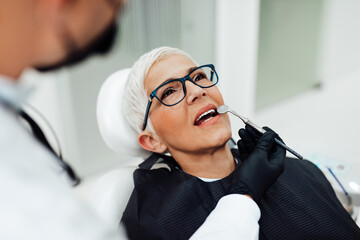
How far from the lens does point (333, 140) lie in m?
2.26

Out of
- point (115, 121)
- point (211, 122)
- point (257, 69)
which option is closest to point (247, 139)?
point (211, 122)

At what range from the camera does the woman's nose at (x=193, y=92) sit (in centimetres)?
118

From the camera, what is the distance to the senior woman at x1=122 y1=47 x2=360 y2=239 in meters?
1.12

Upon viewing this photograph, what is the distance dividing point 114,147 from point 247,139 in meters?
0.50

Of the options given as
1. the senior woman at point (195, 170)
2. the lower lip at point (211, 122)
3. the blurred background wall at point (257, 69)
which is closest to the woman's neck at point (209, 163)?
the senior woman at point (195, 170)

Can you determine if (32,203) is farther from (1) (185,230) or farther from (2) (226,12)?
(2) (226,12)

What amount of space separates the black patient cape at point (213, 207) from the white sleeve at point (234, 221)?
0.19 metres

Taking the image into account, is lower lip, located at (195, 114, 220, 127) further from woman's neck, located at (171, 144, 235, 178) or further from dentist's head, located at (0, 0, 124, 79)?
dentist's head, located at (0, 0, 124, 79)

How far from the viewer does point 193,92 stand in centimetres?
119

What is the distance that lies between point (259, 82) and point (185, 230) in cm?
217

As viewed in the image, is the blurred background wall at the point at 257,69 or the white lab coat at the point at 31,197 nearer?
the white lab coat at the point at 31,197

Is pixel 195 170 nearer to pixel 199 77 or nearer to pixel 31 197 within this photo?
pixel 199 77

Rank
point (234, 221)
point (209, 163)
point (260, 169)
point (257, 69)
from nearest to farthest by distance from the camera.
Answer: point (234, 221) < point (260, 169) < point (209, 163) < point (257, 69)

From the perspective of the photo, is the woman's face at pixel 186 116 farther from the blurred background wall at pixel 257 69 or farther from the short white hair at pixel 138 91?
the blurred background wall at pixel 257 69
